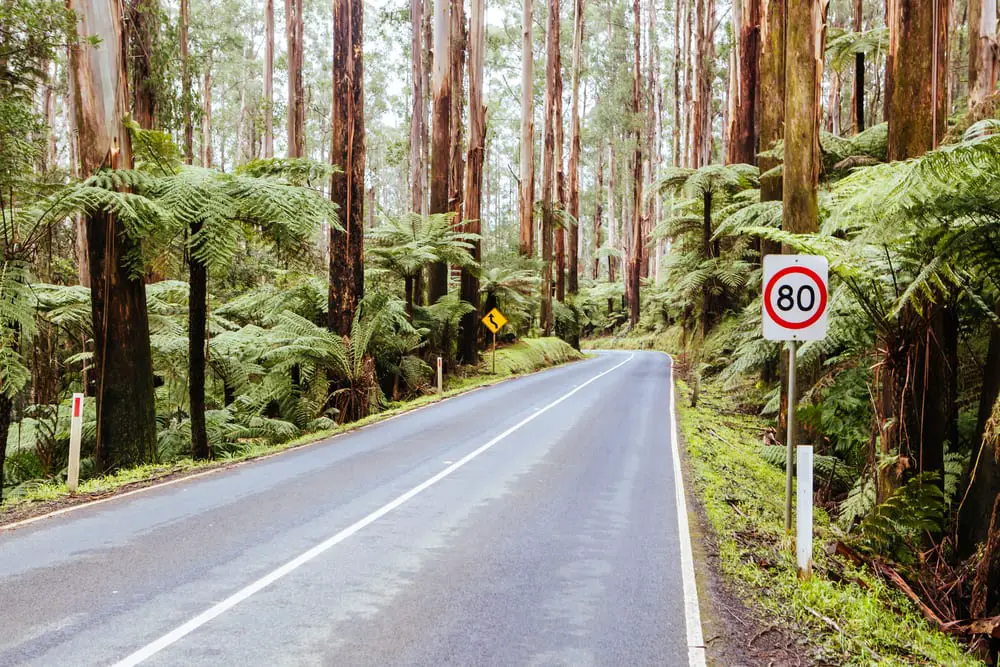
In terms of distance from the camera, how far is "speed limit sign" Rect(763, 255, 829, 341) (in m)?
6.24

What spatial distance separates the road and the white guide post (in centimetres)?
92

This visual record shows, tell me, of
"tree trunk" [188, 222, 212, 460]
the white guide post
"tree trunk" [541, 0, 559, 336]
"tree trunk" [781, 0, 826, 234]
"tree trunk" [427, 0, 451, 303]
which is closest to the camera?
the white guide post

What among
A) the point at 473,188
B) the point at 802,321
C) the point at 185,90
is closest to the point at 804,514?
the point at 802,321

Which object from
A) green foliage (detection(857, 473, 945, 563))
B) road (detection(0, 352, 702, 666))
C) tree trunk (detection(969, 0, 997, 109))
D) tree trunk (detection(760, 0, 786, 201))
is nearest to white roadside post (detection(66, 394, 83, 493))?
road (detection(0, 352, 702, 666))

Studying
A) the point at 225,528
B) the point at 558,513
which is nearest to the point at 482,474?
the point at 558,513

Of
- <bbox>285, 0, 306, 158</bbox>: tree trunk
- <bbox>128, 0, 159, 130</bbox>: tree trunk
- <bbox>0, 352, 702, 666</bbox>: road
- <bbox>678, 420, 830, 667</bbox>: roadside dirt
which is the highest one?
<bbox>285, 0, 306, 158</bbox>: tree trunk

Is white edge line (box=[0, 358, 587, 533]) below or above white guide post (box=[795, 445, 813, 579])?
below

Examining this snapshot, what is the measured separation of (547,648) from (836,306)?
16.6 feet

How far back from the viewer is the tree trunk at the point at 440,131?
21.9m

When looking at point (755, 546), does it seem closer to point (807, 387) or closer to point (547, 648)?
point (547, 648)

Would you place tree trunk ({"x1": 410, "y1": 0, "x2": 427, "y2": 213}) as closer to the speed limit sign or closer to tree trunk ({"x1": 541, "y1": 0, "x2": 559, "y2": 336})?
tree trunk ({"x1": 541, "y1": 0, "x2": 559, "y2": 336})

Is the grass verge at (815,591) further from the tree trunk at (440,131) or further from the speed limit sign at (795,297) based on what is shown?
the tree trunk at (440,131)

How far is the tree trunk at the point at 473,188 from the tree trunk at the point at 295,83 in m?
6.44

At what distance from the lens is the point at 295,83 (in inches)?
1038
